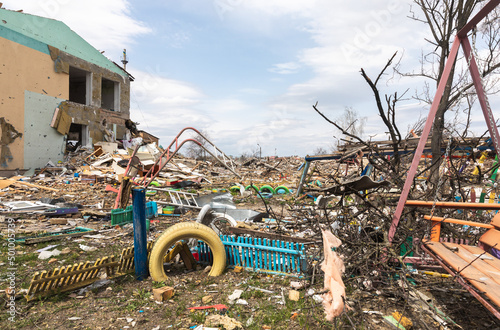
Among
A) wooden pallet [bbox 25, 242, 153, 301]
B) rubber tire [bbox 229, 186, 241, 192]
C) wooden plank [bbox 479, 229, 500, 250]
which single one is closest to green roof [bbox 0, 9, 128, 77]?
rubber tire [bbox 229, 186, 241, 192]

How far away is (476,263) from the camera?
8.90ft

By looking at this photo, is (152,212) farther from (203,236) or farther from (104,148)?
(104,148)

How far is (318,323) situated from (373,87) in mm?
2448

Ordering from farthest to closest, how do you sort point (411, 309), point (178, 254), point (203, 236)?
point (178, 254) < point (203, 236) < point (411, 309)

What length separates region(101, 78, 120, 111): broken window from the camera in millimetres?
20656

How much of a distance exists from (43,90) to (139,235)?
1545 centimetres

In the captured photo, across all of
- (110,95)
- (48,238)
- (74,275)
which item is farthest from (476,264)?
(110,95)

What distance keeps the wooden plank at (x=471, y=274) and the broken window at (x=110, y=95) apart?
2142 centimetres

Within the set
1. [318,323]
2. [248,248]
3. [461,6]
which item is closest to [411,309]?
[318,323]

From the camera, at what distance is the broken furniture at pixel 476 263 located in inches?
82.7

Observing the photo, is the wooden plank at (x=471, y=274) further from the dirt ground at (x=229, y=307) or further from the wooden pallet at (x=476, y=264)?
the dirt ground at (x=229, y=307)

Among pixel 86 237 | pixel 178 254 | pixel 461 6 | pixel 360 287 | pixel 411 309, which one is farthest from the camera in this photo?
pixel 86 237

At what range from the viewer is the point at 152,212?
25.2ft

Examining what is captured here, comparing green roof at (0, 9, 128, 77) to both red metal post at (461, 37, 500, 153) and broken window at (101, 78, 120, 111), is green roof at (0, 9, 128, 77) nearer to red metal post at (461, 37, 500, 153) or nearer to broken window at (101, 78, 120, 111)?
broken window at (101, 78, 120, 111)
